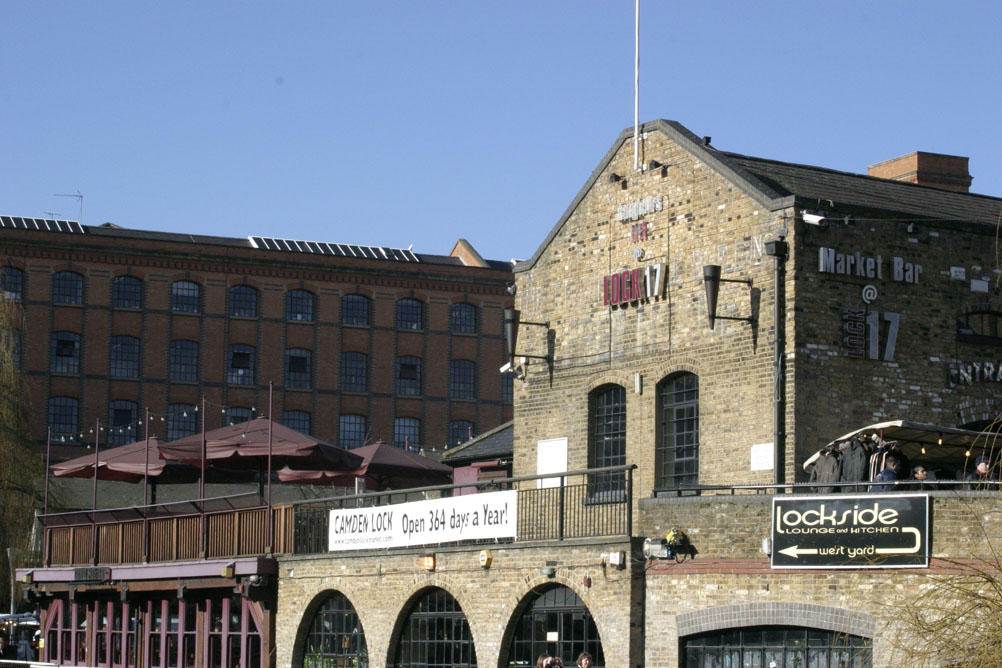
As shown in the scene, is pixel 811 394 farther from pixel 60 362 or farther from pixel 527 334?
pixel 60 362

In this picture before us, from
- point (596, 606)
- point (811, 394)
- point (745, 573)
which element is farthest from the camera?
point (811, 394)

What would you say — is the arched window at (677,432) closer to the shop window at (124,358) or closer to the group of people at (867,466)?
the group of people at (867,466)

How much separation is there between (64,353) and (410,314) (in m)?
13.6

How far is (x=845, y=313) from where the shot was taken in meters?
23.4

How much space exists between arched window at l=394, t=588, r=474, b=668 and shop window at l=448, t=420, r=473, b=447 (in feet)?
123

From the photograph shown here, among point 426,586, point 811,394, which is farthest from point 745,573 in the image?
point 426,586

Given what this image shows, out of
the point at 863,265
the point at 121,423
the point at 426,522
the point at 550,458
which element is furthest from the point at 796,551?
the point at 121,423

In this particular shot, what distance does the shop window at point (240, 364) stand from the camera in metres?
59.8

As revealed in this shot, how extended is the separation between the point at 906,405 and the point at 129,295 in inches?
1596

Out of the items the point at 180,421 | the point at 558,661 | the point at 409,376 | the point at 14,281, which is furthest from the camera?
the point at 409,376

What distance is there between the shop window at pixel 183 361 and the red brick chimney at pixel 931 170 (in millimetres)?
34194

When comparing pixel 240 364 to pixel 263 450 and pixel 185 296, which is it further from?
Result: pixel 263 450

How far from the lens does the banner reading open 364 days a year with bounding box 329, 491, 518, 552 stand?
23.0 m

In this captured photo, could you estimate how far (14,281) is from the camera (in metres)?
57.2
